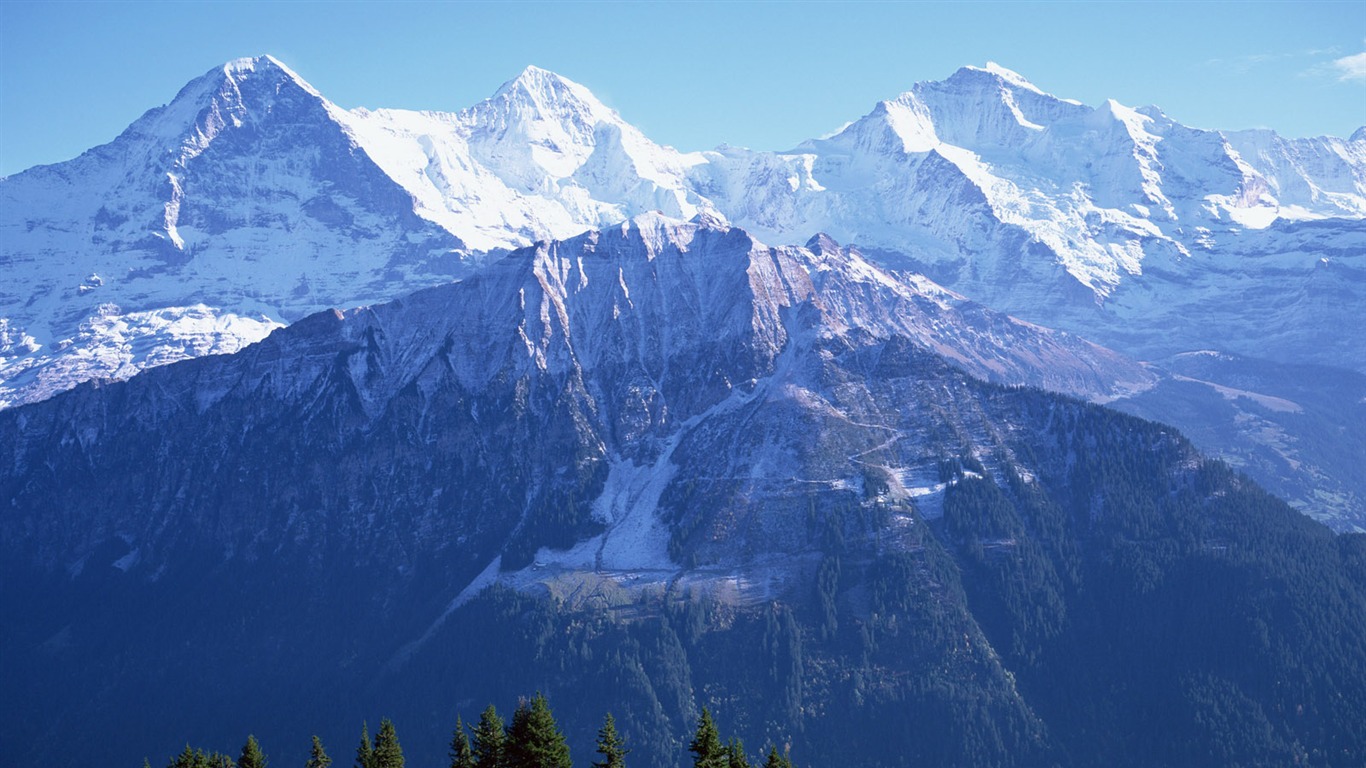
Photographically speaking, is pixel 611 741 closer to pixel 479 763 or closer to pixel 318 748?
pixel 479 763

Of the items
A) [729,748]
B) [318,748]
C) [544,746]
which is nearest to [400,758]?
[318,748]

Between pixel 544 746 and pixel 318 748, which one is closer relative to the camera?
pixel 544 746

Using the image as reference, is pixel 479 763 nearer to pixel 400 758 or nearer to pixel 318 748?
pixel 400 758

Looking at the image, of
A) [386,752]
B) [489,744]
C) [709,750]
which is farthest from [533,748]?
[386,752]

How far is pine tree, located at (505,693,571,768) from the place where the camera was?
6166 inches

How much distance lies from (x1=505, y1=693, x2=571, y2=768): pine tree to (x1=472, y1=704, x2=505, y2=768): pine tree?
3.00m

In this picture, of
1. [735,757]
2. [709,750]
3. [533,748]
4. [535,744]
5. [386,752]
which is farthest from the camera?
[386,752]

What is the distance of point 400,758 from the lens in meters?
175

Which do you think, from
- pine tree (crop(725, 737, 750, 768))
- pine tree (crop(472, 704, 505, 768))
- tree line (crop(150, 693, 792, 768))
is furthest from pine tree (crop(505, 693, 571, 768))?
pine tree (crop(725, 737, 750, 768))

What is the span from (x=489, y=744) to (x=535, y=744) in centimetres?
1027

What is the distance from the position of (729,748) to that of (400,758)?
41.0m

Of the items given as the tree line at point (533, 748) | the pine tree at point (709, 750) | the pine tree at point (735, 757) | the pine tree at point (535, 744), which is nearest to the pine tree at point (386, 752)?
the tree line at point (533, 748)

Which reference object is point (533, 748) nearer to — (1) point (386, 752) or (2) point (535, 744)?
(2) point (535, 744)

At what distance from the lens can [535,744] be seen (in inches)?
6171
